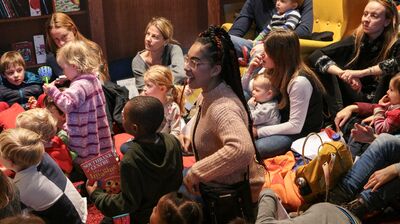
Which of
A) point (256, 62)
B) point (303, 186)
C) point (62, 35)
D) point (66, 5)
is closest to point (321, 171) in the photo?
point (303, 186)

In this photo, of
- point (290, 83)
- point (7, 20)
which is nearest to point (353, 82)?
point (290, 83)

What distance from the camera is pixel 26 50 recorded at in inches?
197

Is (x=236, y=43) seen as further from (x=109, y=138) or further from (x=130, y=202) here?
(x=130, y=202)

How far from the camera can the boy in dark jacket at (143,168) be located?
2.31 metres

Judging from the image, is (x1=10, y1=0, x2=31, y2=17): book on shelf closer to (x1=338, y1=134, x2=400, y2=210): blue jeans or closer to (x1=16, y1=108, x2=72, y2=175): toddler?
(x1=16, y1=108, x2=72, y2=175): toddler

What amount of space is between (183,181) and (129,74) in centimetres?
312

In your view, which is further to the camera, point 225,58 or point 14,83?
point 14,83

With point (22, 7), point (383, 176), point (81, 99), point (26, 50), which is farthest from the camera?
point (26, 50)

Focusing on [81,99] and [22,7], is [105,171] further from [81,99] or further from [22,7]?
[22,7]

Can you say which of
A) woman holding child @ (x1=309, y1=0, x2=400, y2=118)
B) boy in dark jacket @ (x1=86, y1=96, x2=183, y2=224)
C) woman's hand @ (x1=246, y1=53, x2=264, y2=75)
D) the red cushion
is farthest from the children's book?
woman holding child @ (x1=309, y1=0, x2=400, y2=118)

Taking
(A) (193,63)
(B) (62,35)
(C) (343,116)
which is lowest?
(C) (343,116)

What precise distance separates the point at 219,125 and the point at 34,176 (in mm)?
923

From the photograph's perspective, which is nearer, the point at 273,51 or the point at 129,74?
the point at 273,51

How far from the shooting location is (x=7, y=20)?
15.6ft
